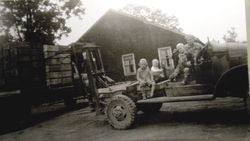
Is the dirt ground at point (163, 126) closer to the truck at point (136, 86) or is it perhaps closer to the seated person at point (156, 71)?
the truck at point (136, 86)

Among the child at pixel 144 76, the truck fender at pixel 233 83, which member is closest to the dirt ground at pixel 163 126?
the truck fender at pixel 233 83

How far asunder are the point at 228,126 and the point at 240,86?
51 centimetres

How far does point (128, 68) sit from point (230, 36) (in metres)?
1.45

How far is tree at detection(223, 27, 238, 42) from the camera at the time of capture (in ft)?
13.1

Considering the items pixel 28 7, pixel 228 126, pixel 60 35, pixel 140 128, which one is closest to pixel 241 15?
pixel 228 126

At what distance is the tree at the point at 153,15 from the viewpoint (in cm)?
437

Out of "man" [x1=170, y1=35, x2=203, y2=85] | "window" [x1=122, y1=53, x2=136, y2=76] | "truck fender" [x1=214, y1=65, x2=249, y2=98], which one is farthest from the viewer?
"window" [x1=122, y1=53, x2=136, y2=76]

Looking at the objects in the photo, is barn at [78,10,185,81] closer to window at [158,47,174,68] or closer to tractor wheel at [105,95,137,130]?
window at [158,47,174,68]

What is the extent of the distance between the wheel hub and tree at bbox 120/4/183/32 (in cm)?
128

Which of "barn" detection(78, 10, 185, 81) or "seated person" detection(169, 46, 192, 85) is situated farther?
"barn" detection(78, 10, 185, 81)

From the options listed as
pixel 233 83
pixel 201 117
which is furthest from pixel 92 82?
pixel 233 83

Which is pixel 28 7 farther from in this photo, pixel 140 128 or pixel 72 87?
pixel 140 128

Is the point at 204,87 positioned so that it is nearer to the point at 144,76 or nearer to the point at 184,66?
the point at 184,66

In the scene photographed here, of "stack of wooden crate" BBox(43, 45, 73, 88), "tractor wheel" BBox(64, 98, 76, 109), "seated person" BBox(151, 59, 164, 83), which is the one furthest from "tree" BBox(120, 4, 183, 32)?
"tractor wheel" BBox(64, 98, 76, 109)
